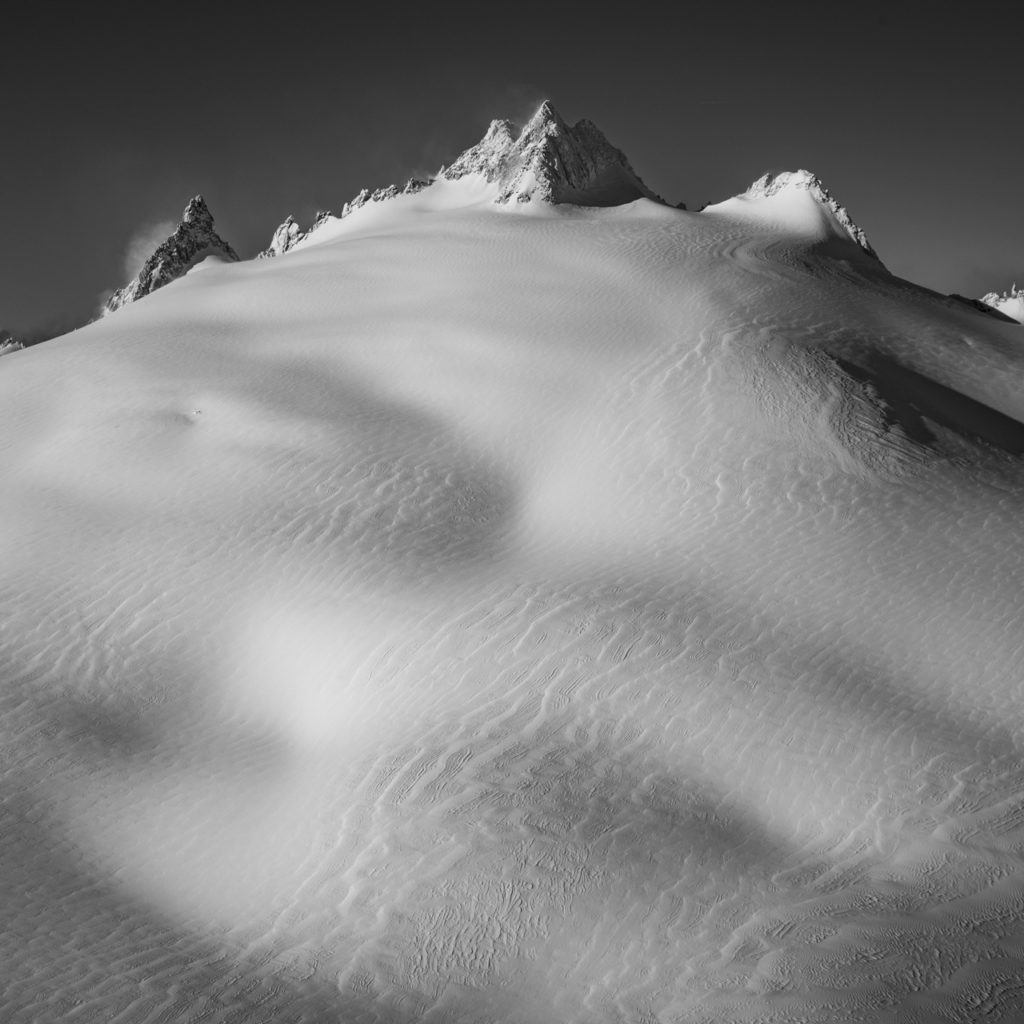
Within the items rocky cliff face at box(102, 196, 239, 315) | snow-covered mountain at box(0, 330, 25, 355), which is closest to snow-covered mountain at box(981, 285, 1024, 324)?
rocky cliff face at box(102, 196, 239, 315)

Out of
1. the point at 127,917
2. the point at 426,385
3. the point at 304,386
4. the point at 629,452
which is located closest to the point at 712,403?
the point at 629,452

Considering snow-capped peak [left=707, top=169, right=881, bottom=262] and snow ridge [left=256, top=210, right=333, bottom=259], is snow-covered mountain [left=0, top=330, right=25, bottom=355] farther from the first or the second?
snow-capped peak [left=707, top=169, right=881, bottom=262]

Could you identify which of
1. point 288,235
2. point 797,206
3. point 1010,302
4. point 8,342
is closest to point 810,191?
point 797,206

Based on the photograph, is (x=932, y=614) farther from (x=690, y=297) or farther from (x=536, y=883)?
(x=690, y=297)

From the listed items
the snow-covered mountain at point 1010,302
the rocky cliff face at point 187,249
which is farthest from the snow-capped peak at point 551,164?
the snow-covered mountain at point 1010,302

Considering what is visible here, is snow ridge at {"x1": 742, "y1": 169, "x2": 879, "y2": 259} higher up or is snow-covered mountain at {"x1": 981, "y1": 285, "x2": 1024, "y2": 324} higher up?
snow-covered mountain at {"x1": 981, "y1": 285, "x2": 1024, "y2": 324}

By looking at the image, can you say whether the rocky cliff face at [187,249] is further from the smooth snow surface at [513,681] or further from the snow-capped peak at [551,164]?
the smooth snow surface at [513,681]

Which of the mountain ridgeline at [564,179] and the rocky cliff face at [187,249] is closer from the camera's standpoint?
the mountain ridgeline at [564,179]
